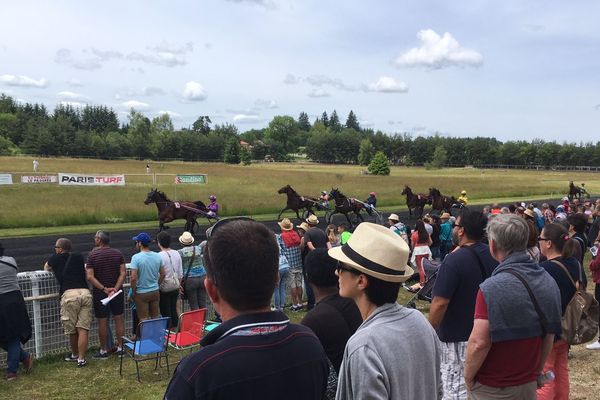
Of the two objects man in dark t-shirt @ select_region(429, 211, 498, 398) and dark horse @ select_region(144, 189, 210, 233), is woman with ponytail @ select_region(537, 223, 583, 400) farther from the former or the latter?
dark horse @ select_region(144, 189, 210, 233)

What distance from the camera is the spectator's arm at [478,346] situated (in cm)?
316

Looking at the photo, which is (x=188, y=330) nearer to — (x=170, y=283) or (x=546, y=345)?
(x=170, y=283)

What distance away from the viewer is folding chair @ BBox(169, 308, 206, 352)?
21.5ft

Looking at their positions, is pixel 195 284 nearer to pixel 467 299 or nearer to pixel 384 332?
pixel 467 299

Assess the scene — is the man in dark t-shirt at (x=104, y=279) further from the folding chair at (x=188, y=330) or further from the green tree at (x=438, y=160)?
the green tree at (x=438, y=160)

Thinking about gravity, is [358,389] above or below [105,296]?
above

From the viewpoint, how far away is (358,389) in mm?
2143

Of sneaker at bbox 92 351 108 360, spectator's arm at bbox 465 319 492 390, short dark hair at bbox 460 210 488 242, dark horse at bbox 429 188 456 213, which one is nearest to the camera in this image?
spectator's arm at bbox 465 319 492 390

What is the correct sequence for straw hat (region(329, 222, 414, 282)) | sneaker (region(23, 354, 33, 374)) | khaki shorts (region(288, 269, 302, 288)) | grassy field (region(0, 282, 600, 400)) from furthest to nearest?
1. khaki shorts (region(288, 269, 302, 288))
2. sneaker (region(23, 354, 33, 374))
3. grassy field (region(0, 282, 600, 400))
4. straw hat (region(329, 222, 414, 282))

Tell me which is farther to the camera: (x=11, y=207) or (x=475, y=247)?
(x=11, y=207)

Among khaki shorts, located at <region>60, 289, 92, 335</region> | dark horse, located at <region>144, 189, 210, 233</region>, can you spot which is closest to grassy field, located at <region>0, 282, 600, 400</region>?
khaki shorts, located at <region>60, 289, 92, 335</region>

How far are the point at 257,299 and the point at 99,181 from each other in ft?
94.9

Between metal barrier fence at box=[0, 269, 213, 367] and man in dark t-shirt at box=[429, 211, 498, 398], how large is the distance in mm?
5709

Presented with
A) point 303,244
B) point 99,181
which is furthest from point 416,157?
point 303,244
